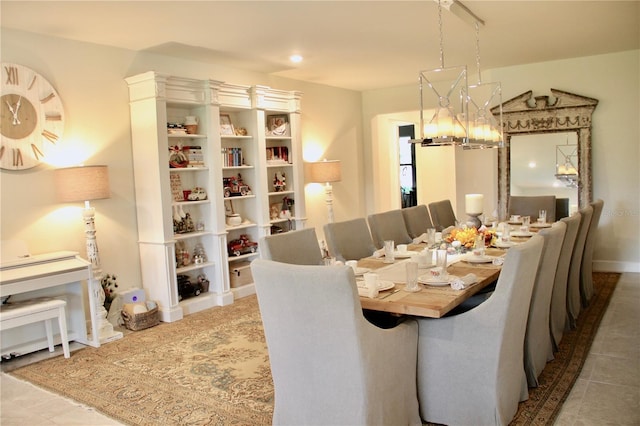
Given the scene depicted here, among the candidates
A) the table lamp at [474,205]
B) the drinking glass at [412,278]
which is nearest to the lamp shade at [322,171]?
the table lamp at [474,205]

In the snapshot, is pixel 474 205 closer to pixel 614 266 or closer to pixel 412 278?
pixel 412 278

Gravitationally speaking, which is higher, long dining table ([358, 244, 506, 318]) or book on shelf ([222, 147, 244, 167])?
book on shelf ([222, 147, 244, 167])

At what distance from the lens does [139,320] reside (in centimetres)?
447

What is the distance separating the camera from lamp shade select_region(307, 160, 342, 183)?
662cm

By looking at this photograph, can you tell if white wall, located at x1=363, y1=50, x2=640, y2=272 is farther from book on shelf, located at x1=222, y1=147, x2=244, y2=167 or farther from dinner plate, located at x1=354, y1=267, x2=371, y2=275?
dinner plate, located at x1=354, y1=267, x2=371, y2=275

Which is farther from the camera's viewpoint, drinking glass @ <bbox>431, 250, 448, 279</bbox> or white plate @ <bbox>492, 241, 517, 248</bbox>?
white plate @ <bbox>492, 241, 517, 248</bbox>

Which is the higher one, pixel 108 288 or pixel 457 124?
pixel 457 124

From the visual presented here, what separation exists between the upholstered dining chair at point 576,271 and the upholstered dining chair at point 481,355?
1656mm

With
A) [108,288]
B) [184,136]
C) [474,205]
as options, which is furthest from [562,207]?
[108,288]

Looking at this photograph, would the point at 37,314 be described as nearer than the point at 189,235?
Yes

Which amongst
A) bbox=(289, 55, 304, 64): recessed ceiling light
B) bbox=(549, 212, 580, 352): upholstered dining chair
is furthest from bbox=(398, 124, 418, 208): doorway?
bbox=(549, 212, 580, 352): upholstered dining chair

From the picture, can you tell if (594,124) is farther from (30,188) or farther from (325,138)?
(30,188)

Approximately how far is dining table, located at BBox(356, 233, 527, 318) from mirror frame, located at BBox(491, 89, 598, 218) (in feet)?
10.7

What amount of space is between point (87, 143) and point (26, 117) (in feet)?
1.66
